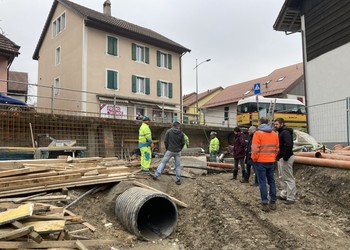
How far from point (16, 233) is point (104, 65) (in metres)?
21.1

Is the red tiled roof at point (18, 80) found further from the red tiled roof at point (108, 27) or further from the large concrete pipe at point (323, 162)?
the large concrete pipe at point (323, 162)

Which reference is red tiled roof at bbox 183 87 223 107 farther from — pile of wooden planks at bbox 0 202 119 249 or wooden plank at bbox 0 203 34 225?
wooden plank at bbox 0 203 34 225

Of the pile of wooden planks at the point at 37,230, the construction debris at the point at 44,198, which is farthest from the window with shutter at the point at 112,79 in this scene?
the pile of wooden planks at the point at 37,230

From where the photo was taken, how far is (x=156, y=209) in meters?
7.65

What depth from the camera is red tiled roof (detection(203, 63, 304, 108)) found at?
116ft

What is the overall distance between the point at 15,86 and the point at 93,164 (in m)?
24.4

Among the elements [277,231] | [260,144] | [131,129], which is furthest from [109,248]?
[131,129]

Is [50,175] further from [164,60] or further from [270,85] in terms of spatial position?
[270,85]

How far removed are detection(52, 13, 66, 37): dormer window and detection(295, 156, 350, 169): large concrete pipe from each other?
23.5m

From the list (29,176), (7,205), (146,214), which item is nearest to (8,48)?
(29,176)

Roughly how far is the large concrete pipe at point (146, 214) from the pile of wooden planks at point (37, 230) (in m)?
0.74

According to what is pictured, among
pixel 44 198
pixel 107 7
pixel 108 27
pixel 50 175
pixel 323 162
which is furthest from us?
pixel 107 7

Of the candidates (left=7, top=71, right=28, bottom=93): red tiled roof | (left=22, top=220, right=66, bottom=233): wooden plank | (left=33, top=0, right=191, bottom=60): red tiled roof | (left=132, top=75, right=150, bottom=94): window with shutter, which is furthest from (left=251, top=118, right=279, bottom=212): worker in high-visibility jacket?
(left=7, top=71, right=28, bottom=93): red tiled roof

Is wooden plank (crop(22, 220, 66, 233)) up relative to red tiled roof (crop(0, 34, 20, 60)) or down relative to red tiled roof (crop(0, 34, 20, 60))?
down
